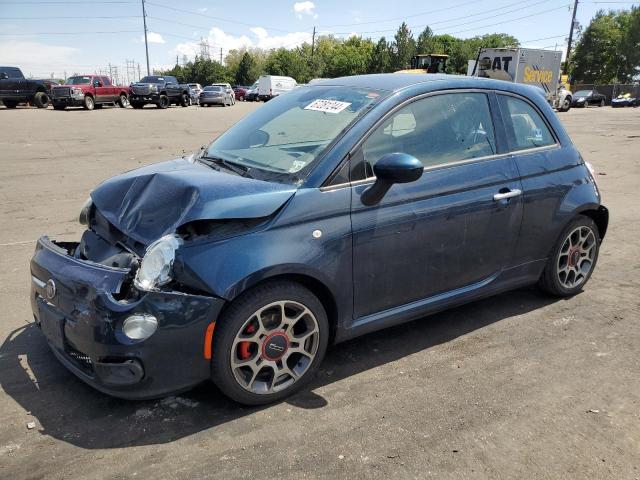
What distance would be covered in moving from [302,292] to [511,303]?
90.6 inches

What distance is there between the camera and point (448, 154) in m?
3.59

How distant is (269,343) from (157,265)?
28.9 inches

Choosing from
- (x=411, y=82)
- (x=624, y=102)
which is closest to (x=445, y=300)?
(x=411, y=82)

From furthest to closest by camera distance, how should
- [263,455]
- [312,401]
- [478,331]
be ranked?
[478,331] < [312,401] < [263,455]

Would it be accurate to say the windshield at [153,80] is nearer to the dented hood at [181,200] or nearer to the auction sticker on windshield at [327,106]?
the auction sticker on windshield at [327,106]

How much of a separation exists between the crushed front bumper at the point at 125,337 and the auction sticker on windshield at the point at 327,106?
5.02ft

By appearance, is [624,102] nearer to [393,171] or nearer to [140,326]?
[393,171]

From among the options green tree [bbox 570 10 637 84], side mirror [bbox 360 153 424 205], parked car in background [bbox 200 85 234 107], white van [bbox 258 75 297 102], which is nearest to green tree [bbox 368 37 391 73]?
green tree [bbox 570 10 637 84]

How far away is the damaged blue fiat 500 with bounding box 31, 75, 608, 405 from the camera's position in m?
2.69

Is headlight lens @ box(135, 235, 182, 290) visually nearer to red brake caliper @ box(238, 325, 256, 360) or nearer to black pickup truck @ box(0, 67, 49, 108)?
red brake caliper @ box(238, 325, 256, 360)

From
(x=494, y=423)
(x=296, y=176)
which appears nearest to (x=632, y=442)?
(x=494, y=423)

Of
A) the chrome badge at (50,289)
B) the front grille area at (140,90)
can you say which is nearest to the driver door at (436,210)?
the chrome badge at (50,289)

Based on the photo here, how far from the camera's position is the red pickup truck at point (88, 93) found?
2632cm

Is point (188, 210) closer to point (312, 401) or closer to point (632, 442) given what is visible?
point (312, 401)
